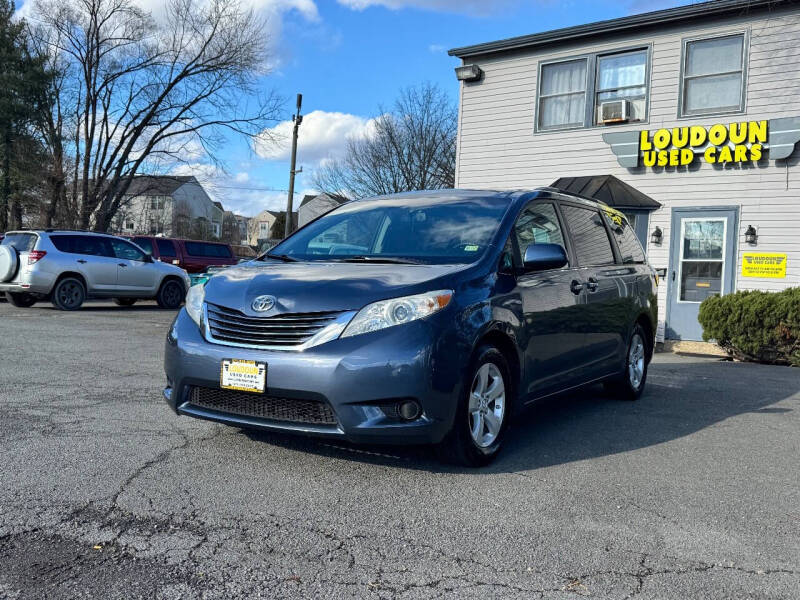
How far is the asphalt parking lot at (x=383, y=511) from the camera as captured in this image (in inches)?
111

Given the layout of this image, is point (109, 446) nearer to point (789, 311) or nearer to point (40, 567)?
point (40, 567)

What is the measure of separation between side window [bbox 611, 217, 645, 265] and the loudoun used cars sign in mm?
6578

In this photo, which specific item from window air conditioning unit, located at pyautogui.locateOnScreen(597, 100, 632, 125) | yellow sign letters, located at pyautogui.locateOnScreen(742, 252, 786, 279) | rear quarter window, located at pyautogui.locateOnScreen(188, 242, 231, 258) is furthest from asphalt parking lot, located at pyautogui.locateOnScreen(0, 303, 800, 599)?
rear quarter window, located at pyautogui.locateOnScreen(188, 242, 231, 258)

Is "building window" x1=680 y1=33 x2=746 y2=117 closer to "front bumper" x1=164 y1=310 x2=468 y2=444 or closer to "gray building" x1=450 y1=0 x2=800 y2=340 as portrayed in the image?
"gray building" x1=450 y1=0 x2=800 y2=340

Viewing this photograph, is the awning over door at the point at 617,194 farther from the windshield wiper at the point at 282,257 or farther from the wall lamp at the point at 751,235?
the windshield wiper at the point at 282,257

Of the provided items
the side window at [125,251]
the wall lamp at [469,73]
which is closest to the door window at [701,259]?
the wall lamp at [469,73]

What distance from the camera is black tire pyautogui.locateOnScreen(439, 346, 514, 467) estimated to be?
13.5 feet

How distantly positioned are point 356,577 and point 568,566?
0.85m

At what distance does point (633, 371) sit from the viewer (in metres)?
6.88

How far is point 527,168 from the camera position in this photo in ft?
50.0

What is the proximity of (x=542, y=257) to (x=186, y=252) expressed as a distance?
1749cm

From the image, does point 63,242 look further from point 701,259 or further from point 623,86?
point 701,259

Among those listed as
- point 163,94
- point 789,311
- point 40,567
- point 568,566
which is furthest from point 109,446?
point 163,94

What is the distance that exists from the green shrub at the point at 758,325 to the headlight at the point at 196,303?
8.62m
